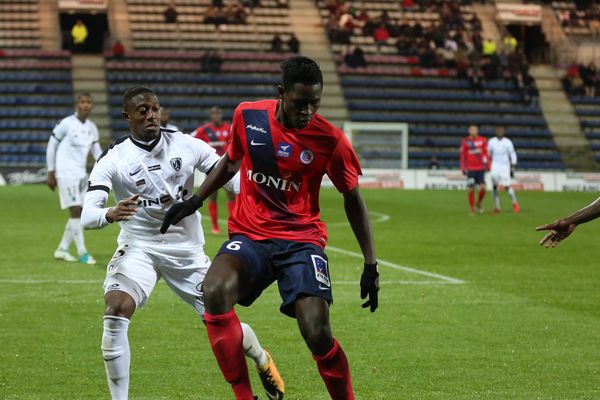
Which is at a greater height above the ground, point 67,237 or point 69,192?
point 69,192

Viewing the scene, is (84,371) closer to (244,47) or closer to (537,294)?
(537,294)

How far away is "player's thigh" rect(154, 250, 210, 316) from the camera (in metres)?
6.94

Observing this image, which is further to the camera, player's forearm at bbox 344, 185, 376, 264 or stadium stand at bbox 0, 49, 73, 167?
stadium stand at bbox 0, 49, 73, 167

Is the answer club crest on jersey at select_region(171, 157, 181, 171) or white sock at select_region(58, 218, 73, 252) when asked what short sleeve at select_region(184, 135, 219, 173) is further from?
white sock at select_region(58, 218, 73, 252)

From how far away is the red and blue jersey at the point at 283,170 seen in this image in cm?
601

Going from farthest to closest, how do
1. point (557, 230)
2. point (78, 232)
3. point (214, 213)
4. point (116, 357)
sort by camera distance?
point (214, 213), point (78, 232), point (557, 230), point (116, 357)

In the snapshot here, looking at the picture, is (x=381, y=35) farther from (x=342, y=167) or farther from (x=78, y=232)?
(x=342, y=167)

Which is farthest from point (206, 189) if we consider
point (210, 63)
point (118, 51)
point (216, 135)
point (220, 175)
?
point (210, 63)

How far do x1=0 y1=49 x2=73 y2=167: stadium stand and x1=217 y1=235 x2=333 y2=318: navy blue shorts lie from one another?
32391mm

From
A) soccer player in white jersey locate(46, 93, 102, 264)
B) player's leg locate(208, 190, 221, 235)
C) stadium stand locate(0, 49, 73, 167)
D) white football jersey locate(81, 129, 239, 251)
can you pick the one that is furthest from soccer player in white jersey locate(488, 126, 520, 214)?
white football jersey locate(81, 129, 239, 251)

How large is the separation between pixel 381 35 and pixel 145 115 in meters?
39.4

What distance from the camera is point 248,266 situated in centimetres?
599

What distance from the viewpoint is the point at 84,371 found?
768cm

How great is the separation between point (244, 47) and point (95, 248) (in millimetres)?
27923
